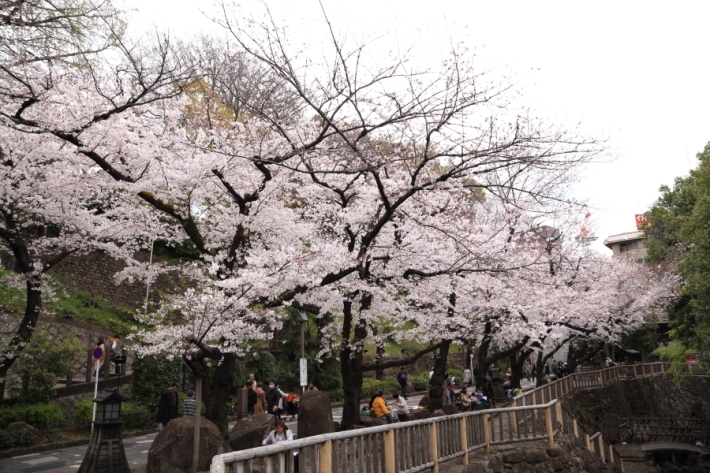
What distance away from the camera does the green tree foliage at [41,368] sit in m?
13.7

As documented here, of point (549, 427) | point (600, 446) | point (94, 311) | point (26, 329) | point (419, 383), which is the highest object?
point (94, 311)

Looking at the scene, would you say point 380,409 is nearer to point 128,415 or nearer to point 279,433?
point 279,433

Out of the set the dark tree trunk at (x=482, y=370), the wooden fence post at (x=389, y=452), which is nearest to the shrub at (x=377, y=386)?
the dark tree trunk at (x=482, y=370)

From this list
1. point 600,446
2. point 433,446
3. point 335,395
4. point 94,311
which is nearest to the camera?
point 433,446

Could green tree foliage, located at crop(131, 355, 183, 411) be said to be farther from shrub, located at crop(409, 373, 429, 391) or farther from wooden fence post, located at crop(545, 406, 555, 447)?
shrub, located at crop(409, 373, 429, 391)

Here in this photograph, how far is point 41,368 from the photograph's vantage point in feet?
45.2

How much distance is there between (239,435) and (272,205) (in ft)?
17.7

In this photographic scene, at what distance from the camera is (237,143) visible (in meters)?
11.8

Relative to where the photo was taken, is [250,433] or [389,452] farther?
[250,433]

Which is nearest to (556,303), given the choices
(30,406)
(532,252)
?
(532,252)

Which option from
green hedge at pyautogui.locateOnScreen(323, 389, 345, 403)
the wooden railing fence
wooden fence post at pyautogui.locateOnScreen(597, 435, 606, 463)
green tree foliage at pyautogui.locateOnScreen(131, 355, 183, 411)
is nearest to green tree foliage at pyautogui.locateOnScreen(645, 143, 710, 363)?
wooden fence post at pyautogui.locateOnScreen(597, 435, 606, 463)

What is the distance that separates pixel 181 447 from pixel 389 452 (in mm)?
4651

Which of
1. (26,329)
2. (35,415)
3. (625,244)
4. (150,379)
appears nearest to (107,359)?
(150,379)

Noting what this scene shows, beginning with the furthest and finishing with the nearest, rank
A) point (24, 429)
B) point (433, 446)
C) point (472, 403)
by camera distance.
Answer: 1. point (472, 403)
2. point (24, 429)
3. point (433, 446)
